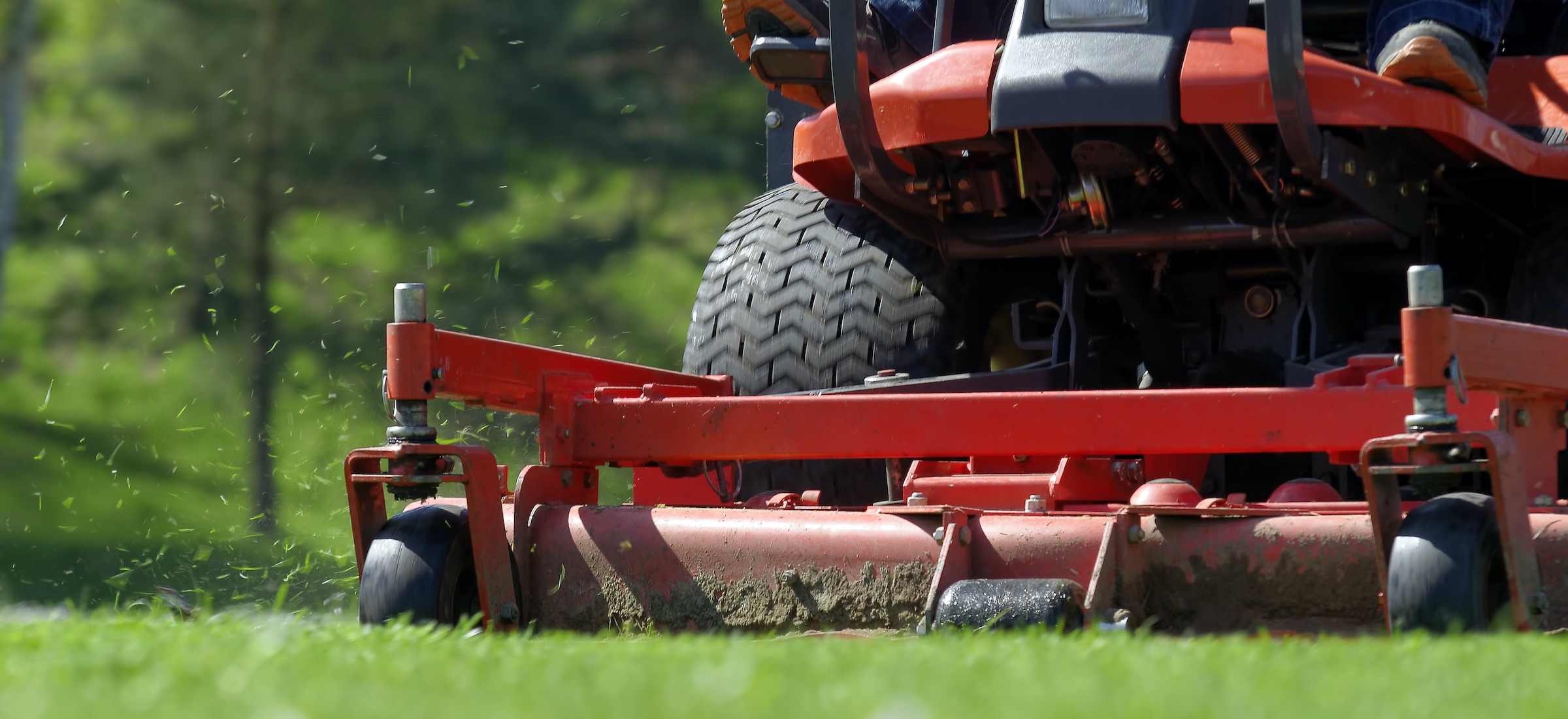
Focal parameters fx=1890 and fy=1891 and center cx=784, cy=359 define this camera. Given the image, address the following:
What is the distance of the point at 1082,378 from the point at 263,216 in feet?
27.9

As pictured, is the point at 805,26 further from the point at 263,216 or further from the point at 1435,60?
the point at 263,216

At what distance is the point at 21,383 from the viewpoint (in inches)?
470

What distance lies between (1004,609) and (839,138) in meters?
1.65

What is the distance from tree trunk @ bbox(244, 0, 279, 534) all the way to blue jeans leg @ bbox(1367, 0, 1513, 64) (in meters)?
9.08

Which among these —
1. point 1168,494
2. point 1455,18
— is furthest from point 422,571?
point 1455,18

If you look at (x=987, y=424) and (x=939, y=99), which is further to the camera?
(x=939, y=99)

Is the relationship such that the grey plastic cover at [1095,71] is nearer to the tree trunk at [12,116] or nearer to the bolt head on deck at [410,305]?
the bolt head on deck at [410,305]

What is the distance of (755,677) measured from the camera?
2010 millimetres

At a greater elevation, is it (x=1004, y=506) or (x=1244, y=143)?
(x=1244, y=143)

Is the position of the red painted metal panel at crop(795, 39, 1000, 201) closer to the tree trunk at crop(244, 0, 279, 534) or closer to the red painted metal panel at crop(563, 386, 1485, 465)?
the red painted metal panel at crop(563, 386, 1485, 465)

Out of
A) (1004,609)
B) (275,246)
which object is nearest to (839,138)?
(1004,609)

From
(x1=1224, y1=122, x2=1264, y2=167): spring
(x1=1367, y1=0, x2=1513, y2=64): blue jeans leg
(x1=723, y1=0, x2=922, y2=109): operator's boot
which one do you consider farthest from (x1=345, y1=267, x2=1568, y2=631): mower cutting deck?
(x1=723, y1=0, x2=922, y2=109): operator's boot

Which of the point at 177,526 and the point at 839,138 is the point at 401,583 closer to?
the point at 839,138

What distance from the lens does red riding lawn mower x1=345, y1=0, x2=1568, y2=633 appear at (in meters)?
3.28
